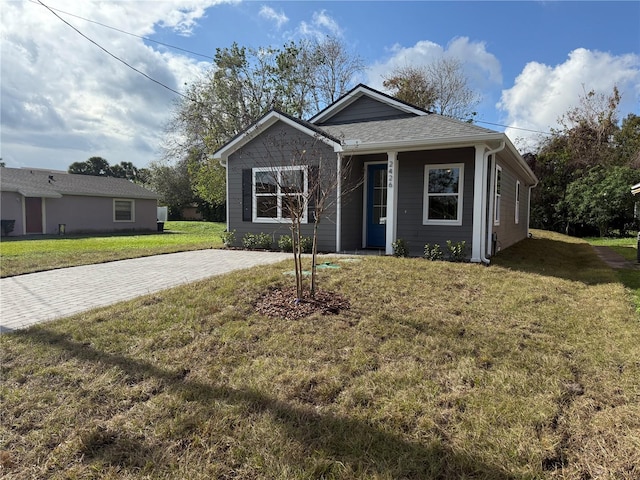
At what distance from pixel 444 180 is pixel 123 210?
65.9ft

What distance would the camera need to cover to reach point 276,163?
32.0ft

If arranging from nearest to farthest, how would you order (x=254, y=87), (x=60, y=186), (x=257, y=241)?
(x=257, y=241) < (x=60, y=186) < (x=254, y=87)

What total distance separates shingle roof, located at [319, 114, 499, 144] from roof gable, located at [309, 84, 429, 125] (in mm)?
402

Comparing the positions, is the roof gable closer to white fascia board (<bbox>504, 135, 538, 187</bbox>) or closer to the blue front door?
the blue front door

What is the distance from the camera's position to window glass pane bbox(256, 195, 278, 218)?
1044 centimetres

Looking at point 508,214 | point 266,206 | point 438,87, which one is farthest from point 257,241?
point 438,87

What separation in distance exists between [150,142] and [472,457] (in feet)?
109

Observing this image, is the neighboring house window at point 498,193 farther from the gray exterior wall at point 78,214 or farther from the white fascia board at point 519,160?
the gray exterior wall at point 78,214

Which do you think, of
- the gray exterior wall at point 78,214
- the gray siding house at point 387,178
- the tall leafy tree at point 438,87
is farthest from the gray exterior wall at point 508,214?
the gray exterior wall at point 78,214

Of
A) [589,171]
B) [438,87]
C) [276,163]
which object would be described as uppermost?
[438,87]

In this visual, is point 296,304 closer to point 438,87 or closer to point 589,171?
point 589,171

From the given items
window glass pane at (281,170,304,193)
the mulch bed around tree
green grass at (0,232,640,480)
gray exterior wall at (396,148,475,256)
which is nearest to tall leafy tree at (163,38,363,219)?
gray exterior wall at (396,148,475,256)

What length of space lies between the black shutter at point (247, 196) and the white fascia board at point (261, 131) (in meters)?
0.76

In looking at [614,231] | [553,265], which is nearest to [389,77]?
[614,231]
